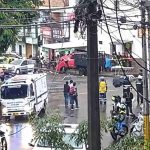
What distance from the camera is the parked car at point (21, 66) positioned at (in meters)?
41.1

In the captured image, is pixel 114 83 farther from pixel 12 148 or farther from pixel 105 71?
pixel 12 148

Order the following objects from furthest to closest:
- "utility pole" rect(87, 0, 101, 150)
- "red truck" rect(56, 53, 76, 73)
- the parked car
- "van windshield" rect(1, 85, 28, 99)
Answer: "red truck" rect(56, 53, 76, 73) → the parked car → "van windshield" rect(1, 85, 28, 99) → "utility pole" rect(87, 0, 101, 150)

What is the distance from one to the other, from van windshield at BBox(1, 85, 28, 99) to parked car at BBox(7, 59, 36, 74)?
15.2 m

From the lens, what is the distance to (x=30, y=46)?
2099 inches

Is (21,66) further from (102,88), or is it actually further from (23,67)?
(102,88)

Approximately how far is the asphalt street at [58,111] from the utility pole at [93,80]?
3.12m

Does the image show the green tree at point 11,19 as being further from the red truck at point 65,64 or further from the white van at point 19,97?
the red truck at point 65,64

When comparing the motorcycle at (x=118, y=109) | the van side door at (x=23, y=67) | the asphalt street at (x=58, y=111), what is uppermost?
the van side door at (x=23, y=67)

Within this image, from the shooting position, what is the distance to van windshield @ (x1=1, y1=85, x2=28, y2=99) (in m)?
25.0

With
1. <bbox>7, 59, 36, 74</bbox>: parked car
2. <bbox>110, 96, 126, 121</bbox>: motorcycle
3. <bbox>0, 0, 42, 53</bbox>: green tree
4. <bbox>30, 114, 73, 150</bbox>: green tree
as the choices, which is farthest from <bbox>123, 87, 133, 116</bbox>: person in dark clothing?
<bbox>7, 59, 36, 74</bbox>: parked car

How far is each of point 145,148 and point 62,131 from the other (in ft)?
8.14

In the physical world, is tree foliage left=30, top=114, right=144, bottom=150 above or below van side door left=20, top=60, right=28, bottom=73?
below

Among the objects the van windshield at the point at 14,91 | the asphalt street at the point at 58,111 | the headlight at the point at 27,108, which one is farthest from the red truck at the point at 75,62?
the headlight at the point at 27,108

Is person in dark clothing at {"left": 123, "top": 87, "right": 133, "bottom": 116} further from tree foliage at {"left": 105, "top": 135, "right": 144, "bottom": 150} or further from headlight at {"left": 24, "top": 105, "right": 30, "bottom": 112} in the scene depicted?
tree foliage at {"left": 105, "top": 135, "right": 144, "bottom": 150}
